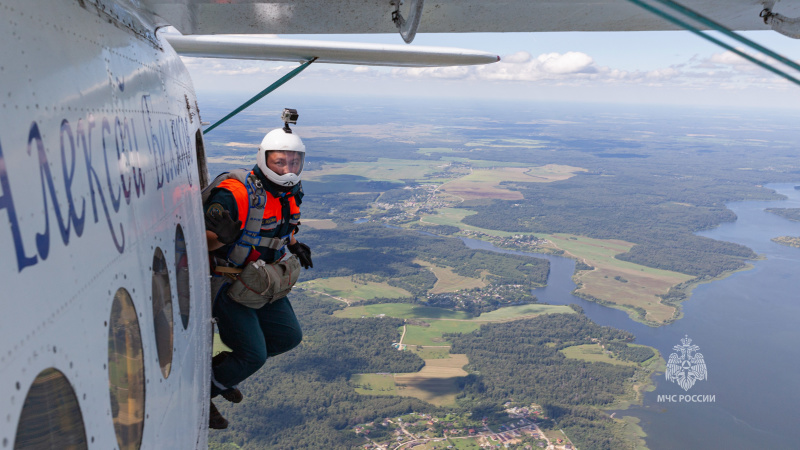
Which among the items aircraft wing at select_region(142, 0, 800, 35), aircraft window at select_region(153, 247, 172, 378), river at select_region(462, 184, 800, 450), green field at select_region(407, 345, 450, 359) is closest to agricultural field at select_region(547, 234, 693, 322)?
river at select_region(462, 184, 800, 450)

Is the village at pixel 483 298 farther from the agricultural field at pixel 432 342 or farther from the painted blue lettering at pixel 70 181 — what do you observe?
the painted blue lettering at pixel 70 181

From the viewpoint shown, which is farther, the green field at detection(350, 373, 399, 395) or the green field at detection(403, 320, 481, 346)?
the green field at detection(403, 320, 481, 346)

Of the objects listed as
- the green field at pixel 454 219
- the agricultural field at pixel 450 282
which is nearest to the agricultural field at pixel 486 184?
the green field at pixel 454 219

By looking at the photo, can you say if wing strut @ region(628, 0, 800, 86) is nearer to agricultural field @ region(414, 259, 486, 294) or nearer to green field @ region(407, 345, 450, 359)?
green field @ region(407, 345, 450, 359)

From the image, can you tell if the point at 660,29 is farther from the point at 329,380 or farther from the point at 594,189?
the point at 594,189

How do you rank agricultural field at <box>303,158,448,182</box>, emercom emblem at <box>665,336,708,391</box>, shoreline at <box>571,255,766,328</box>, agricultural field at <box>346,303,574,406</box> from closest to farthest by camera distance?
agricultural field at <box>346,303,574,406</box>, emercom emblem at <box>665,336,708,391</box>, shoreline at <box>571,255,766,328</box>, agricultural field at <box>303,158,448,182</box>

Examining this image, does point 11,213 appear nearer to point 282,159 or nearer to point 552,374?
point 282,159

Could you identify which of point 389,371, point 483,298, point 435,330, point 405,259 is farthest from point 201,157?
point 405,259
